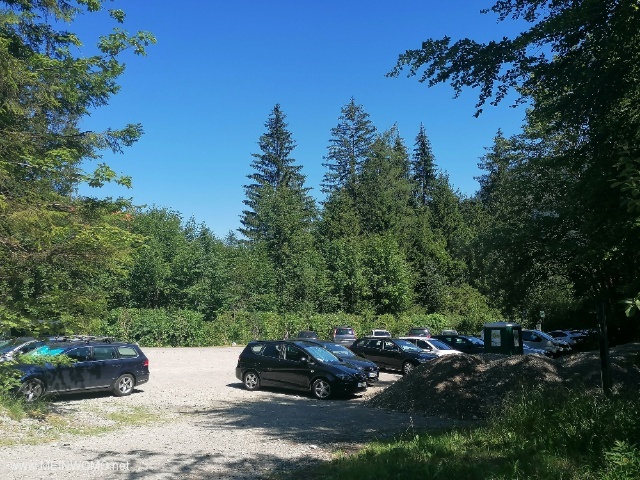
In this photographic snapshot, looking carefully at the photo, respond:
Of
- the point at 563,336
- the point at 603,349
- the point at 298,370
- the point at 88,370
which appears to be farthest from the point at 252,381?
the point at 563,336

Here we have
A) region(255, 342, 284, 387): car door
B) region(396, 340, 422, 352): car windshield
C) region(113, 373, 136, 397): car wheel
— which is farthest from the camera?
region(396, 340, 422, 352): car windshield

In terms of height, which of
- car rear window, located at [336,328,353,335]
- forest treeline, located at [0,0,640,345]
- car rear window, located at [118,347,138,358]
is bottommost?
car rear window, located at [336,328,353,335]

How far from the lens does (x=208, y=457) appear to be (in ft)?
25.5

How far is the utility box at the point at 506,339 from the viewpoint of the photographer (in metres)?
20.7

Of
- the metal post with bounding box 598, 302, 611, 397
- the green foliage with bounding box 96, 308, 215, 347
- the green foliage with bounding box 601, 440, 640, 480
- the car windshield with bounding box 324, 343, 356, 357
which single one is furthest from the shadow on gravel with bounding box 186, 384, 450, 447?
the green foliage with bounding box 96, 308, 215, 347

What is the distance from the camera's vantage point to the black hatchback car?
579 inches

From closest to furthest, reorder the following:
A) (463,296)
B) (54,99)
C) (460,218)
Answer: (54,99)
(463,296)
(460,218)

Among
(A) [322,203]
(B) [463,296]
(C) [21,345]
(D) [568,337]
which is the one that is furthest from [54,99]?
(A) [322,203]

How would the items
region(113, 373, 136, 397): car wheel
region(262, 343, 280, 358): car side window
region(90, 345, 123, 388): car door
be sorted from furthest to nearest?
1. region(262, 343, 280, 358): car side window
2. region(113, 373, 136, 397): car wheel
3. region(90, 345, 123, 388): car door

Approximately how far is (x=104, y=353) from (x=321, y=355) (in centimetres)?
648

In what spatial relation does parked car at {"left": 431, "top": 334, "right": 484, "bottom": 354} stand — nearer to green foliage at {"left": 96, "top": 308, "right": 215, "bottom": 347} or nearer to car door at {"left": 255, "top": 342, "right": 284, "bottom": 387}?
car door at {"left": 255, "top": 342, "right": 284, "bottom": 387}

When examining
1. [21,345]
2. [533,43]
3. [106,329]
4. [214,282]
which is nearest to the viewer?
[533,43]

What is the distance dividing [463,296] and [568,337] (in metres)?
24.2

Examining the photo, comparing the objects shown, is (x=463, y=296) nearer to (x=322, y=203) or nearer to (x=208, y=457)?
(x=322, y=203)
